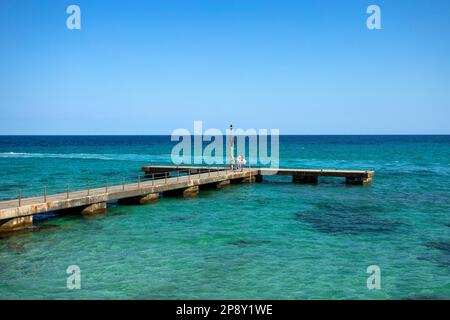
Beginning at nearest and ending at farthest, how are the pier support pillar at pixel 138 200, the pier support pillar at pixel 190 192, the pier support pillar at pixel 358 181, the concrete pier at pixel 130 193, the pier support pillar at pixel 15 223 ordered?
1. the pier support pillar at pixel 15 223
2. the concrete pier at pixel 130 193
3. the pier support pillar at pixel 138 200
4. the pier support pillar at pixel 190 192
5. the pier support pillar at pixel 358 181

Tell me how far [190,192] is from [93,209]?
9.88 m

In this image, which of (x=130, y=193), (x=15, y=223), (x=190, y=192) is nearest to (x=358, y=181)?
(x=190, y=192)

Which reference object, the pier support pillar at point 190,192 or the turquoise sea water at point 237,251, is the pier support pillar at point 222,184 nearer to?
the pier support pillar at point 190,192

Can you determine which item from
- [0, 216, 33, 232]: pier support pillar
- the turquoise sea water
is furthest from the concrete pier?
the turquoise sea water

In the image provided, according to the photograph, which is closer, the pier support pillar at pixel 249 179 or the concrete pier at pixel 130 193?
the concrete pier at pixel 130 193

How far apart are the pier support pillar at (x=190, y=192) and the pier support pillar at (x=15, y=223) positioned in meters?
13.7

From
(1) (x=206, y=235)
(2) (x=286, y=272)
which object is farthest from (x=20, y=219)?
(2) (x=286, y=272)

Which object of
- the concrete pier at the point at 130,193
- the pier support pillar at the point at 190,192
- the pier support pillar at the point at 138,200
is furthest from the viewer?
the pier support pillar at the point at 190,192

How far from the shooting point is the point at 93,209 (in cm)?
2709

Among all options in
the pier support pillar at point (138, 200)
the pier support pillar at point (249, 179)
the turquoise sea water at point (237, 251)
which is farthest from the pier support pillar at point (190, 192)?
the pier support pillar at point (249, 179)

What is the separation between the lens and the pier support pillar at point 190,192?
3509 centimetres

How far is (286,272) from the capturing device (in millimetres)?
16891

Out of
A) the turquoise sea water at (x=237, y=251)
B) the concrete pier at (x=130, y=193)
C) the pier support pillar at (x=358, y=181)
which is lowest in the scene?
the turquoise sea water at (x=237, y=251)

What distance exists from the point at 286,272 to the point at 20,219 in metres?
13.8
